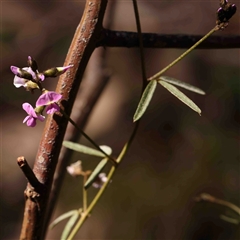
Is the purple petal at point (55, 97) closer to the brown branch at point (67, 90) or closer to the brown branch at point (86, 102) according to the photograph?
the brown branch at point (67, 90)

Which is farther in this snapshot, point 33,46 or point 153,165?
point 33,46

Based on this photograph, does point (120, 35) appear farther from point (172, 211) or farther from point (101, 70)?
point (172, 211)

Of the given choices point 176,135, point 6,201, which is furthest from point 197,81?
point 6,201

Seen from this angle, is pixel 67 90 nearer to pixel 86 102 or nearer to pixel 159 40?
pixel 159 40

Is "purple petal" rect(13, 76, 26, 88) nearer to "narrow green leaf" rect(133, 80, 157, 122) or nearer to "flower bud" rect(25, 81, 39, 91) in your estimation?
"flower bud" rect(25, 81, 39, 91)

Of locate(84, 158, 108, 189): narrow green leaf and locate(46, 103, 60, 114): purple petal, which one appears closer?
locate(46, 103, 60, 114): purple petal

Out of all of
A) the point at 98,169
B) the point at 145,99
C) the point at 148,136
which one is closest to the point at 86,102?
the point at 98,169

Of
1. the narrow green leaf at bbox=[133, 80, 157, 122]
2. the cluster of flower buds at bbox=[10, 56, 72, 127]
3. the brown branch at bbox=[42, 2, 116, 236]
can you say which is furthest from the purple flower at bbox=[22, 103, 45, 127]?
the brown branch at bbox=[42, 2, 116, 236]
